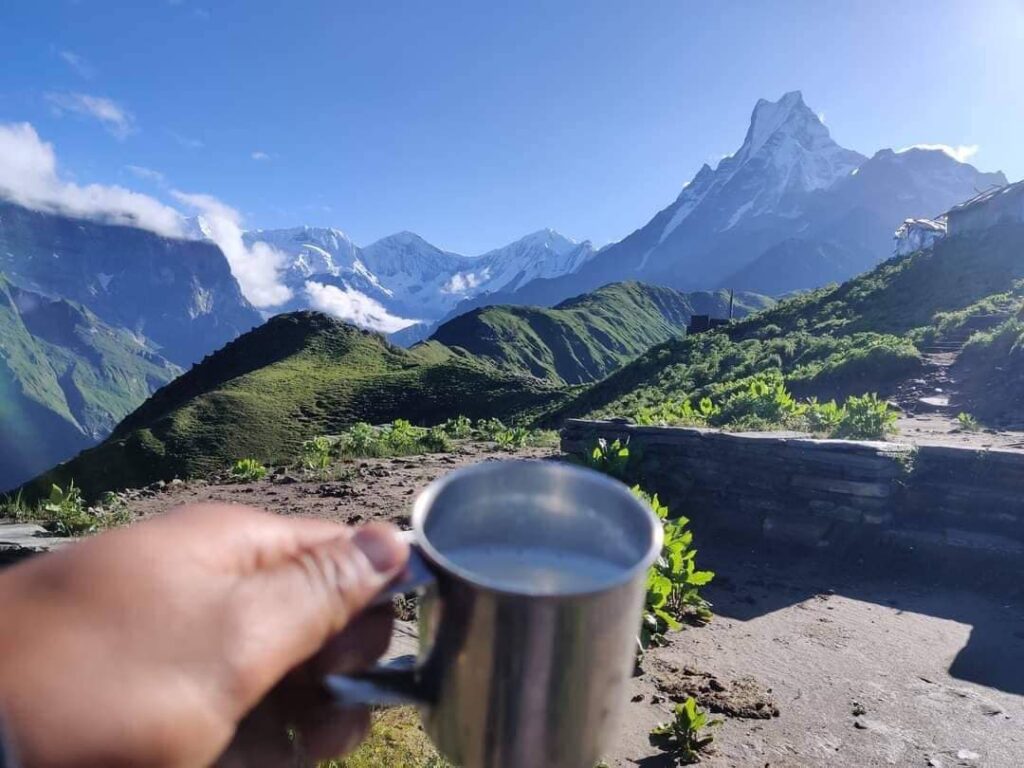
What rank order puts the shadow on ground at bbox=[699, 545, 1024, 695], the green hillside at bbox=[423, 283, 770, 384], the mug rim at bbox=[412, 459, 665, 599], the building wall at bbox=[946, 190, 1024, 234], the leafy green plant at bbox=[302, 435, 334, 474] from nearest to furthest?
the mug rim at bbox=[412, 459, 665, 599], the shadow on ground at bbox=[699, 545, 1024, 695], the leafy green plant at bbox=[302, 435, 334, 474], the building wall at bbox=[946, 190, 1024, 234], the green hillside at bbox=[423, 283, 770, 384]

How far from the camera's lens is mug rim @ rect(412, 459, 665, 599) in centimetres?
83

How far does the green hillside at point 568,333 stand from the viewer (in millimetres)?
96125

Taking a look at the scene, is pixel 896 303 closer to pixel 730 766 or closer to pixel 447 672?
pixel 730 766

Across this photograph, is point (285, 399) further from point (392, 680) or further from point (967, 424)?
Result: point (392, 680)

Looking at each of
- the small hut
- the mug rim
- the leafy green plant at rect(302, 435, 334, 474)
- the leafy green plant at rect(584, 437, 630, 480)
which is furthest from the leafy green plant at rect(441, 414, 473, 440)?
the small hut

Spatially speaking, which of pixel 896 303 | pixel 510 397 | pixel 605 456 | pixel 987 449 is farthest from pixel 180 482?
pixel 510 397

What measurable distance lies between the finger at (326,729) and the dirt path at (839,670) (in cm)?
279

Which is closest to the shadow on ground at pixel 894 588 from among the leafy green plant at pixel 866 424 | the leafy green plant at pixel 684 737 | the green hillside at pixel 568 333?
the leafy green plant at pixel 866 424

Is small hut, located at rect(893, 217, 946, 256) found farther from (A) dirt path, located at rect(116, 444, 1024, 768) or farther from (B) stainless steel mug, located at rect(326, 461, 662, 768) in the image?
(B) stainless steel mug, located at rect(326, 461, 662, 768)

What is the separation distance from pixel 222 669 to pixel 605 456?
745 cm

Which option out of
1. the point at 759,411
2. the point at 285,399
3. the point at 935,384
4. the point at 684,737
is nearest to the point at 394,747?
the point at 684,737

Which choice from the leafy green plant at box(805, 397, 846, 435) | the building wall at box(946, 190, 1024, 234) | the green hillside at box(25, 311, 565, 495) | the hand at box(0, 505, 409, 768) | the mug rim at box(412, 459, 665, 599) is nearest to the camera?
the hand at box(0, 505, 409, 768)

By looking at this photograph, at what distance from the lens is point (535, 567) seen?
108cm

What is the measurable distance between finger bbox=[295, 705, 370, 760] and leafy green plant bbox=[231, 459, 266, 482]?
35.5 feet
